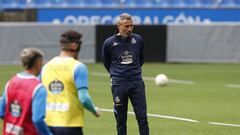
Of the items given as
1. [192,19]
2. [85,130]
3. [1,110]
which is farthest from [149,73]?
[1,110]

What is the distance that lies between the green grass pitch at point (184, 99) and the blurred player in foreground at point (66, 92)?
518cm

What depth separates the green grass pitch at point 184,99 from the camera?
46.6 ft

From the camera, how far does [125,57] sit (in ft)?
38.5

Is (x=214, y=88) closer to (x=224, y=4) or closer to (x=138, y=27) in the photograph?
(x=138, y=27)

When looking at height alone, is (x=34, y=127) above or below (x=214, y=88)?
above

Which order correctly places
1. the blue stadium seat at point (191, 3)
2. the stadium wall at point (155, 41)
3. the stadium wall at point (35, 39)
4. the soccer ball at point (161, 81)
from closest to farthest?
1. the soccer ball at point (161, 81)
2. the stadium wall at point (35, 39)
3. the stadium wall at point (155, 41)
4. the blue stadium seat at point (191, 3)

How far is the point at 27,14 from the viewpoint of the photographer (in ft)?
122

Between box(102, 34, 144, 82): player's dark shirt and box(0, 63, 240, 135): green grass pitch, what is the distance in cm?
204

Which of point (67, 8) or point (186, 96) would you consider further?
point (67, 8)

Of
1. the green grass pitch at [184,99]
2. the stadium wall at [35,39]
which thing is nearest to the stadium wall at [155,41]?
the stadium wall at [35,39]

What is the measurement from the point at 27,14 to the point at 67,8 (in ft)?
7.00

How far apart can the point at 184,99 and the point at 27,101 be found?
13.0m

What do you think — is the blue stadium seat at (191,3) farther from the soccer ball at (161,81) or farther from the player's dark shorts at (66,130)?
the player's dark shorts at (66,130)

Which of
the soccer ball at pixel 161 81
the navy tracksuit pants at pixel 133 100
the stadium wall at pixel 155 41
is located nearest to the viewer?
the navy tracksuit pants at pixel 133 100
